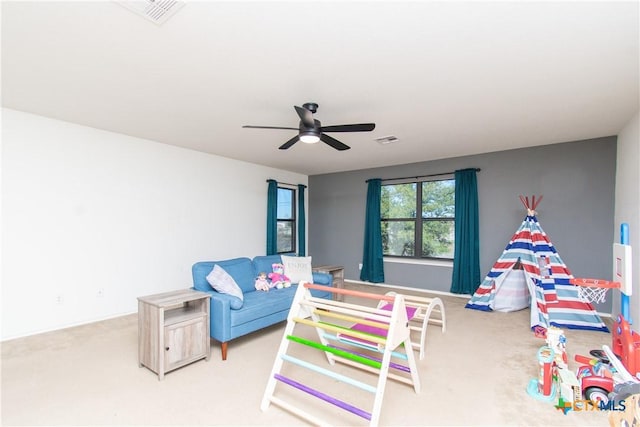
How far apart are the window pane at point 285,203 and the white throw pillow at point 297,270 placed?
2.58 metres

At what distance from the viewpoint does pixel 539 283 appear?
3.92m

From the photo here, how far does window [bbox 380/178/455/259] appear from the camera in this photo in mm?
5633

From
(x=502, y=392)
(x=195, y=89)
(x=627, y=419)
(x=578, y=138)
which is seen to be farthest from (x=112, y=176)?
(x=578, y=138)

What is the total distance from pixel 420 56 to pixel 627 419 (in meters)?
2.42

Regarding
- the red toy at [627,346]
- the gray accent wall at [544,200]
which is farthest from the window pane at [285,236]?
the red toy at [627,346]

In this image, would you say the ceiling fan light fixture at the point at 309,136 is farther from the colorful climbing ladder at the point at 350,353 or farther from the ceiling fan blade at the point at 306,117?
the colorful climbing ladder at the point at 350,353

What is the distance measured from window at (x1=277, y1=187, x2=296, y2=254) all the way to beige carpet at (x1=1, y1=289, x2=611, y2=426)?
343 cm

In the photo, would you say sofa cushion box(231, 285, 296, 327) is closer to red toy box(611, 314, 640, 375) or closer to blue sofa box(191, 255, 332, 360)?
blue sofa box(191, 255, 332, 360)

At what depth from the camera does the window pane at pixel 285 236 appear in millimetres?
6799

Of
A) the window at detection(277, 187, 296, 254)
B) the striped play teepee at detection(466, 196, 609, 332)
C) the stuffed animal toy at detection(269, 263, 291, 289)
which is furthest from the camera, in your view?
the window at detection(277, 187, 296, 254)

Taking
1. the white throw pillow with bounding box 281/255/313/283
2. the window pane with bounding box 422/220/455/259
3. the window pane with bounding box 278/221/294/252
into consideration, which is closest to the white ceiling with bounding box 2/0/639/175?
the white throw pillow with bounding box 281/255/313/283

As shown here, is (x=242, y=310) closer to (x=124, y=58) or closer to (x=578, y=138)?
(x=124, y=58)

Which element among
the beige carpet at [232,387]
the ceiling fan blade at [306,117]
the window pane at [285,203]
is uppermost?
the ceiling fan blade at [306,117]

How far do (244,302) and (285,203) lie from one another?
3.89 metres
